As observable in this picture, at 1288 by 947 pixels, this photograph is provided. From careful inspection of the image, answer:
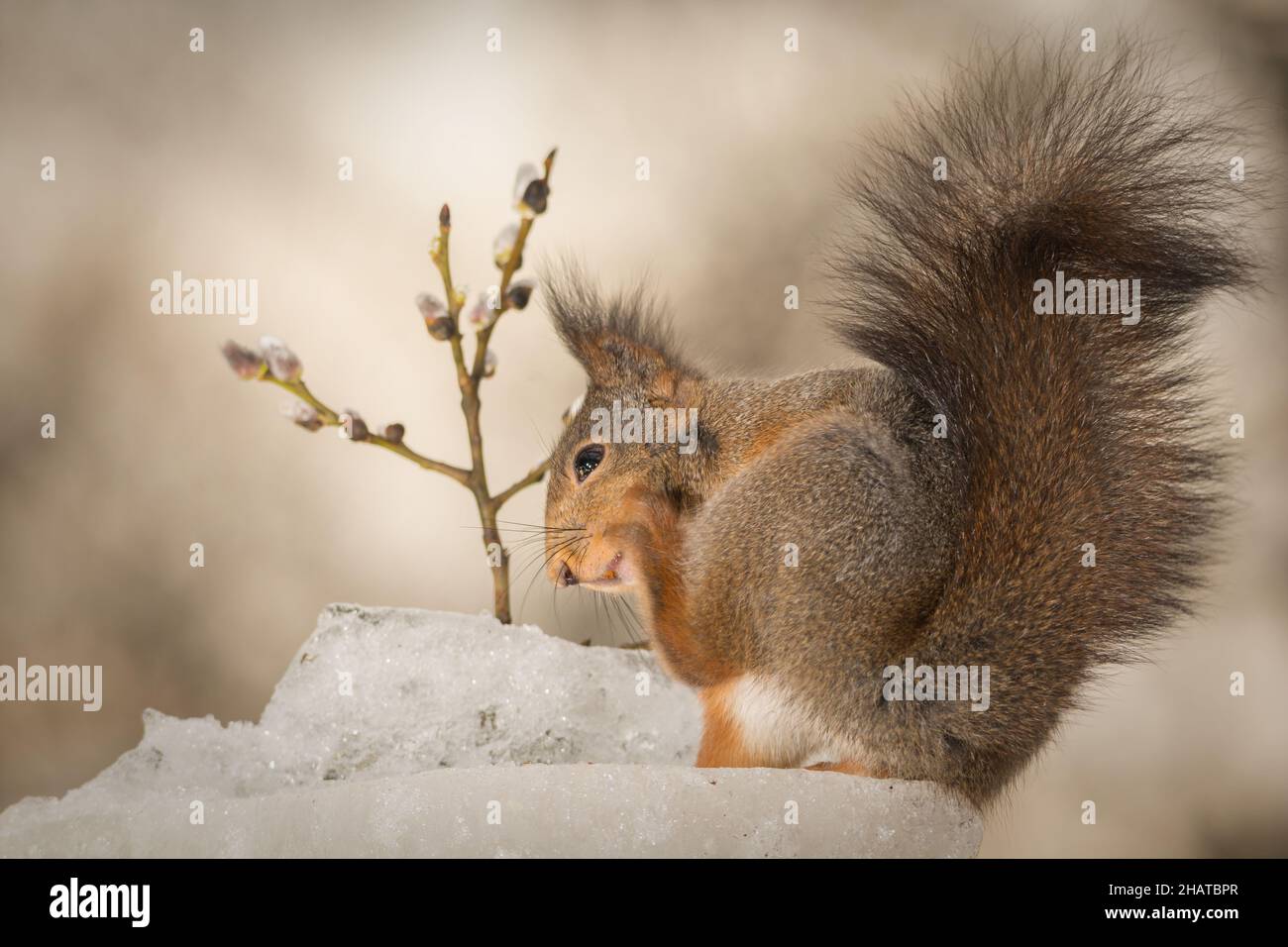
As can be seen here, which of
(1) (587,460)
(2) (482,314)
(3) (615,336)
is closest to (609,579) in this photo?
(1) (587,460)

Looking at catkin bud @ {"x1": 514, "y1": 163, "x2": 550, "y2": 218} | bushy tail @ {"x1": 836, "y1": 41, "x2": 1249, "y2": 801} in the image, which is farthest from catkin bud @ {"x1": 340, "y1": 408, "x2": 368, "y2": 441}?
bushy tail @ {"x1": 836, "y1": 41, "x2": 1249, "y2": 801}

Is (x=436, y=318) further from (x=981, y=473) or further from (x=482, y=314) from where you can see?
(x=981, y=473)

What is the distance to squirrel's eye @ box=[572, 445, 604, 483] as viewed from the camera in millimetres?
1454

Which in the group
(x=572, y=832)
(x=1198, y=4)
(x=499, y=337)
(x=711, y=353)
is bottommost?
(x=572, y=832)

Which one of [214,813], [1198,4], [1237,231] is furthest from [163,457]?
[1198,4]

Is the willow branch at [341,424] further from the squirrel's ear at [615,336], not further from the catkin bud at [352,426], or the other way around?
the squirrel's ear at [615,336]

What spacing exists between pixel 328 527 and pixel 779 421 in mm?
1176

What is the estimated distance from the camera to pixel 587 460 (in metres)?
1.47

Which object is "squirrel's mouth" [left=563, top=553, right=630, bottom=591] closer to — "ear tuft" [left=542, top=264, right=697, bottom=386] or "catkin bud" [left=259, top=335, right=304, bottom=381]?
"ear tuft" [left=542, top=264, right=697, bottom=386]

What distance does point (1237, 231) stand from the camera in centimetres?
130

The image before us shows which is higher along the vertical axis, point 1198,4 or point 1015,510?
point 1198,4

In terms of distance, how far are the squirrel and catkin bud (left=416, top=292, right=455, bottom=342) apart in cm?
38

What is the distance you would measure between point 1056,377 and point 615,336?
21.9 inches

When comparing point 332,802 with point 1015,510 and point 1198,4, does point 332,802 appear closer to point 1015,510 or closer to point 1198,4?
point 1015,510
